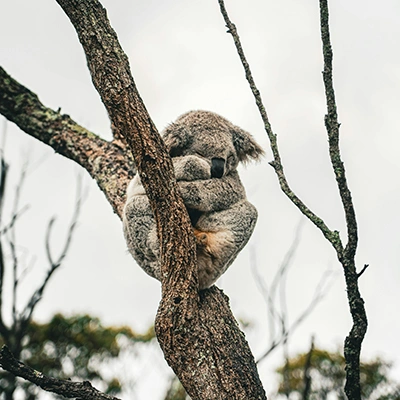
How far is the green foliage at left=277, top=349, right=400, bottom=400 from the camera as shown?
15266mm

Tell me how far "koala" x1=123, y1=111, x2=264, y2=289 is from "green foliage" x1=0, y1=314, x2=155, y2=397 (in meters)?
11.6

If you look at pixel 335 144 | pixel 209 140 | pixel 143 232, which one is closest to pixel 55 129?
pixel 209 140

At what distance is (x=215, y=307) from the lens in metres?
4.61

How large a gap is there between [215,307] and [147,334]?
1351 centimetres

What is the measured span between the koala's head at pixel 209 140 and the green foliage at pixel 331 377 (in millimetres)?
10768

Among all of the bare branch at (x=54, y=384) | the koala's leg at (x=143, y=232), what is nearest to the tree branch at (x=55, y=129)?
the koala's leg at (x=143, y=232)

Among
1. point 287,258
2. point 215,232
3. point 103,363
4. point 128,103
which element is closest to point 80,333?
point 103,363

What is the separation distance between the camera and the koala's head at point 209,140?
5.08 meters

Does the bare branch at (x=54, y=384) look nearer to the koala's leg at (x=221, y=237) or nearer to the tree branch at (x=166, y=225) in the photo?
the tree branch at (x=166, y=225)

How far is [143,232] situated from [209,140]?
108cm

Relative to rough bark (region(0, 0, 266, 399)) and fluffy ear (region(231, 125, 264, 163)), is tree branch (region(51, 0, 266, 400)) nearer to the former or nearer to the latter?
rough bark (region(0, 0, 266, 399))

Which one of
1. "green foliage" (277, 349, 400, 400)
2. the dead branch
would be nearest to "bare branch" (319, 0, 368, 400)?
the dead branch

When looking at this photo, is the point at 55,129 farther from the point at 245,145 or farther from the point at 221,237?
the point at 221,237

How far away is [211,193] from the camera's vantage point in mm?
4805
